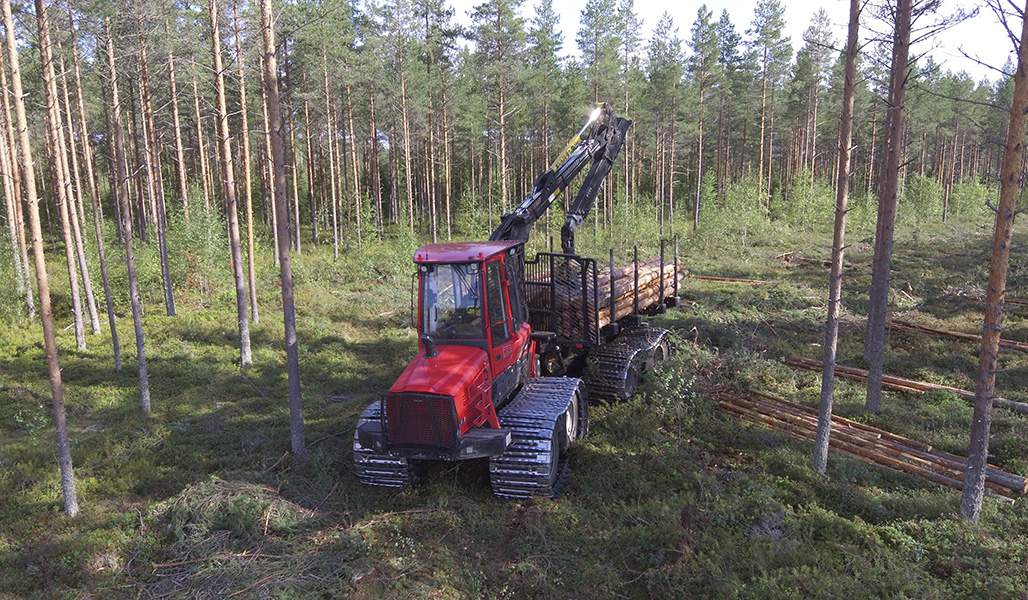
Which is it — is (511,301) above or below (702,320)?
above

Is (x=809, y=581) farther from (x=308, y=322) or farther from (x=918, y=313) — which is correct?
(x=308, y=322)

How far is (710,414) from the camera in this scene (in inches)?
390

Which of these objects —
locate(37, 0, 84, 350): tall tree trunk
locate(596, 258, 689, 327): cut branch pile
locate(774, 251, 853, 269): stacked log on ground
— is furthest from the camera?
locate(774, 251, 853, 269): stacked log on ground

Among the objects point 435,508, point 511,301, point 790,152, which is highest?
point 790,152

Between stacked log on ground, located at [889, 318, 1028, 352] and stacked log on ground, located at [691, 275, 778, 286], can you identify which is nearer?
stacked log on ground, located at [889, 318, 1028, 352]

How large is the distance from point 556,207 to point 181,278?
69.3ft

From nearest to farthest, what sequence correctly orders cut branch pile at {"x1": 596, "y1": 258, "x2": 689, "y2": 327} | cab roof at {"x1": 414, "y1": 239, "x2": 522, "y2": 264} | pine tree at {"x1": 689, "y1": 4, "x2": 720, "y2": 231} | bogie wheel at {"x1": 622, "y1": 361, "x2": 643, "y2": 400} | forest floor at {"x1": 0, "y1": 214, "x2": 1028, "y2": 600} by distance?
1. forest floor at {"x1": 0, "y1": 214, "x2": 1028, "y2": 600}
2. cab roof at {"x1": 414, "y1": 239, "x2": 522, "y2": 264}
3. bogie wheel at {"x1": 622, "y1": 361, "x2": 643, "y2": 400}
4. cut branch pile at {"x1": 596, "y1": 258, "x2": 689, "y2": 327}
5. pine tree at {"x1": 689, "y1": 4, "x2": 720, "y2": 231}

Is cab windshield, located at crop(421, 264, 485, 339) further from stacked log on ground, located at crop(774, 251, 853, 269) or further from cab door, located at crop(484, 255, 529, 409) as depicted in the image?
stacked log on ground, located at crop(774, 251, 853, 269)

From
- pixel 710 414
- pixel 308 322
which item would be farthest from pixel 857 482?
pixel 308 322

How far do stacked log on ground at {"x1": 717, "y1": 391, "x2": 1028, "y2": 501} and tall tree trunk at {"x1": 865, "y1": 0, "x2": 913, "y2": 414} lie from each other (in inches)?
48.9

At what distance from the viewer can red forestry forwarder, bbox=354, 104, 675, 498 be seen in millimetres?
6965

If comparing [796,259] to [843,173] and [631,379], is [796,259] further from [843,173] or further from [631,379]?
[843,173]

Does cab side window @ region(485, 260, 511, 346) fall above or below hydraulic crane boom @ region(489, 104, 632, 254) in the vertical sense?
below

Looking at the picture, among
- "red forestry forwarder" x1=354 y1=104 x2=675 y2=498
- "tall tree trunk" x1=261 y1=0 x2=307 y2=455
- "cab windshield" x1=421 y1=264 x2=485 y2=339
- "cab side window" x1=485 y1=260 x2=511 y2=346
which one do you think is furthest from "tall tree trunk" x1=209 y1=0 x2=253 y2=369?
"cab side window" x1=485 y1=260 x2=511 y2=346
